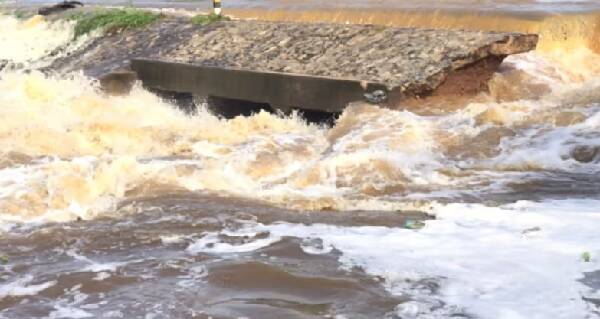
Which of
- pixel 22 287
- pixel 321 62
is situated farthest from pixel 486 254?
pixel 321 62

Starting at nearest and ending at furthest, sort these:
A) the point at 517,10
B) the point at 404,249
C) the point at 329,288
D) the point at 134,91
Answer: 1. the point at 329,288
2. the point at 404,249
3. the point at 134,91
4. the point at 517,10

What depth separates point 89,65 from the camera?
13.7m

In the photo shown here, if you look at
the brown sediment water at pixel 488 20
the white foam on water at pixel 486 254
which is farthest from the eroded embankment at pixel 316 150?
the white foam on water at pixel 486 254

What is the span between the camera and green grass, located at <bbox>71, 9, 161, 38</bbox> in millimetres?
14656

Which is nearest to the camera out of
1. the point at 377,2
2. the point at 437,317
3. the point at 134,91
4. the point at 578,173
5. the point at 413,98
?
the point at 437,317

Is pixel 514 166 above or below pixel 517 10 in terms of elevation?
below

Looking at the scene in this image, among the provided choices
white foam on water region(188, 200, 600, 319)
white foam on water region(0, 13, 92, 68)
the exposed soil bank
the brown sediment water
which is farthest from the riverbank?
white foam on water region(188, 200, 600, 319)

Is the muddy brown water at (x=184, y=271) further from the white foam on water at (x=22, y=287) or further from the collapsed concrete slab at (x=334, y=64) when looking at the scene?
the collapsed concrete slab at (x=334, y=64)

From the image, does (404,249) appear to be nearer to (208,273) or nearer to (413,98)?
(208,273)

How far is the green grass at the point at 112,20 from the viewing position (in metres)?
14.7

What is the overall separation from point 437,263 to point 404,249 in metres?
0.33

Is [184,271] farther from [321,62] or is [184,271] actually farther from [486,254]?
[321,62]

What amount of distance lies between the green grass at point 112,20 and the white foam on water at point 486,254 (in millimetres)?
9752

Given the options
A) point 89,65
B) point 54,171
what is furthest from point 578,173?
point 89,65
